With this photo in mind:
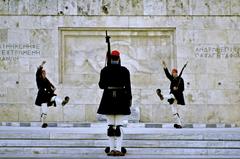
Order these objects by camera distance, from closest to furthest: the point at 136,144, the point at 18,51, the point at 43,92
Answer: the point at 136,144 → the point at 43,92 → the point at 18,51

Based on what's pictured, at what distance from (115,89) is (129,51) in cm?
751

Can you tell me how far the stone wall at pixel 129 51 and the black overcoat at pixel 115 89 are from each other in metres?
6.98

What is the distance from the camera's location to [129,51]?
15875 mm

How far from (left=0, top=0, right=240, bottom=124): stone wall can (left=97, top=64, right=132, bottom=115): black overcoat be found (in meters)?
6.98

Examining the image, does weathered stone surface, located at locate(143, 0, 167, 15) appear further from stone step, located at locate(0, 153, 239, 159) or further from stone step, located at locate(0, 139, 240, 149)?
stone step, located at locate(0, 153, 239, 159)

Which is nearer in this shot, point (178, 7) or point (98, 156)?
point (98, 156)

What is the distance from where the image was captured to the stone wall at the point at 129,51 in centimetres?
1542

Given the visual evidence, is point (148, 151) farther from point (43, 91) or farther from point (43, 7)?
point (43, 7)

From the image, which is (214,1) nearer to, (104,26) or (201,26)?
(201,26)

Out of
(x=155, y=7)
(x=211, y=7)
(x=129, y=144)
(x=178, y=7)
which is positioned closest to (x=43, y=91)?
(x=129, y=144)

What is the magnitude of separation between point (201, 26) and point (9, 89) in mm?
6891

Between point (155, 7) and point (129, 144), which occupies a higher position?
point (155, 7)

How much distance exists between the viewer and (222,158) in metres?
8.48

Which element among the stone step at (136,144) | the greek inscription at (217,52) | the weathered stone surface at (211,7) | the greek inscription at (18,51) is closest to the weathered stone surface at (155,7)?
the weathered stone surface at (211,7)
